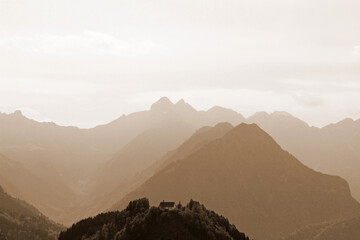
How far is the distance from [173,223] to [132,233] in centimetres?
1726

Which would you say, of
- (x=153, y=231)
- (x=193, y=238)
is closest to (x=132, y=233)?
(x=153, y=231)

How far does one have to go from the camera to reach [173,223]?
19825 centimetres

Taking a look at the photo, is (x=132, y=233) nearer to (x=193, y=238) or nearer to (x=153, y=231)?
(x=153, y=231)

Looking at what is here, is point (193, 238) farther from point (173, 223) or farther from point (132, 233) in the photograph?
point (132, 233)

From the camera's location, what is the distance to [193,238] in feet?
637

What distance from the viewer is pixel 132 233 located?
199 metres

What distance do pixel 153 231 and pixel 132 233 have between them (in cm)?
1039

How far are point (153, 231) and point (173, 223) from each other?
918 cm

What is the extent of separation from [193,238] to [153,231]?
16090 mm

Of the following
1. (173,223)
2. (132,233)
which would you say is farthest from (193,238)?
(132,233)
